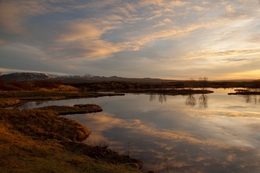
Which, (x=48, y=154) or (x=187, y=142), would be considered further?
(x=187, y=142)

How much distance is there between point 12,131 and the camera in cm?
1340

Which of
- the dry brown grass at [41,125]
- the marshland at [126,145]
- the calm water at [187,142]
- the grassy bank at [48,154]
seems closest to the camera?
the grassy bank at [48,154]

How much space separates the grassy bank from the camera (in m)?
8.73

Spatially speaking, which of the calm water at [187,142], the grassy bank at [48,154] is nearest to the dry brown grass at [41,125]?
the grassy bank at [48,154]

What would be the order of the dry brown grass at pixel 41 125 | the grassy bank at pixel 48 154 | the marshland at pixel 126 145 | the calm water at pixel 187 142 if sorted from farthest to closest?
1. the dry brown grass at pixel 41 125
2. the calm water at pixel 187 142
3. the marshland at pixel 126 145
4. the grassy bank at pixel 48 154

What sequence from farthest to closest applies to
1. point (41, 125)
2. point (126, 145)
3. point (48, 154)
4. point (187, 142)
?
1. point (41, 125)
2. point (187, 142)
3. point (126, 145)
4. point (48, 154)

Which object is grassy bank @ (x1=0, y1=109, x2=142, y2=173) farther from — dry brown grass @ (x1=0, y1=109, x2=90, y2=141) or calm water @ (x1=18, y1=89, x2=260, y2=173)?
calm water @ (x1=18, y1=89, x2=260, y2=173)

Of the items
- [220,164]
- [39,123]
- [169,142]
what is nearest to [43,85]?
[39,123]

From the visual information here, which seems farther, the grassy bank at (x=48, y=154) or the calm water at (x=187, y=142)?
the calm water at (x=187, y=142)

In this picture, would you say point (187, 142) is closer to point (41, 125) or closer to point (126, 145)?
point (126, 145)

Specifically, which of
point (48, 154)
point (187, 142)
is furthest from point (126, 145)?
point (48, 154)

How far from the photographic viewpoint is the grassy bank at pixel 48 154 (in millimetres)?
8734

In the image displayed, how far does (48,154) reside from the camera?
10.3 metres

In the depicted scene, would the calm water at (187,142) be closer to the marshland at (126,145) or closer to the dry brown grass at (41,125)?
the marshland at (126,145)
